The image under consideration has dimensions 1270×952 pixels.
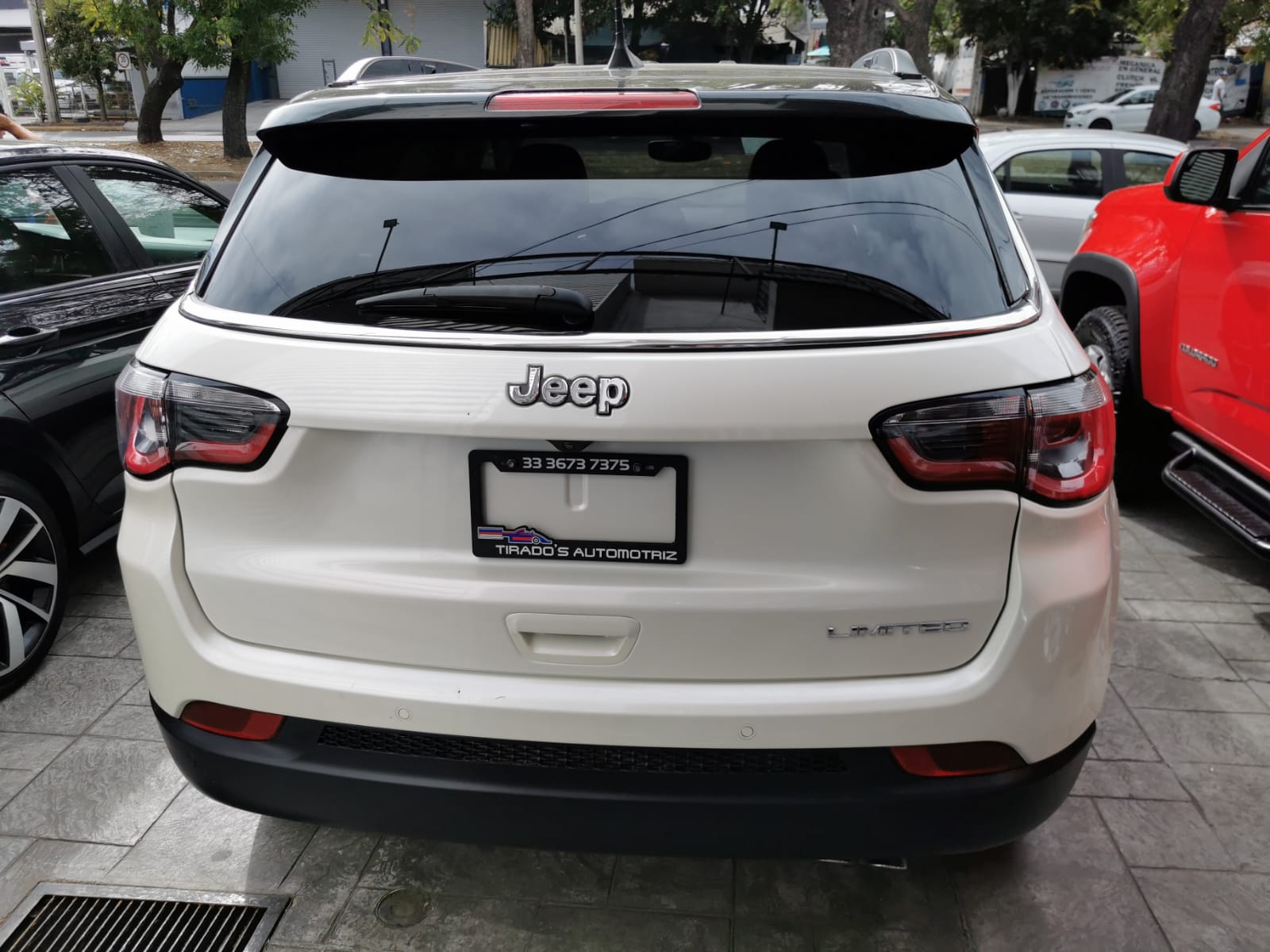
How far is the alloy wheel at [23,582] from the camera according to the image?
3385 mm

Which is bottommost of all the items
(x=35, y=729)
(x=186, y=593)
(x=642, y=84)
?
(x=35, y=729)

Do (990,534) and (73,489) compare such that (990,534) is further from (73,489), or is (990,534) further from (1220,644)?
(73,489)

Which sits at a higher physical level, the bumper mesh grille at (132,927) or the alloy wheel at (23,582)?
the alloy wheel at (23,582)

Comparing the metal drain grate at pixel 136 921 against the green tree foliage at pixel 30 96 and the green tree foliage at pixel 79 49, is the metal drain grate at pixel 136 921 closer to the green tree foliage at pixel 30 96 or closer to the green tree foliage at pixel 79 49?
the green tree foliage at pixel 79 49

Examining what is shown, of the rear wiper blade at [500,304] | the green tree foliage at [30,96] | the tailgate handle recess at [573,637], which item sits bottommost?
the green tree foliage at [30,96]

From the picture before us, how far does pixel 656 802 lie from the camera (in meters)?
1.86

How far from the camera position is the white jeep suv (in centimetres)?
174

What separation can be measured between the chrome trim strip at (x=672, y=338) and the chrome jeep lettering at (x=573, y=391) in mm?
62

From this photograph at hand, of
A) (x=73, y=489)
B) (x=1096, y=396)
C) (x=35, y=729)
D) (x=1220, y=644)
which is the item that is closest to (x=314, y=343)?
(x=1096, y=396)

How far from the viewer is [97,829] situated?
273cm

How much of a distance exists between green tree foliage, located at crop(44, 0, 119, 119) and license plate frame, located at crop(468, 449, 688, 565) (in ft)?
123

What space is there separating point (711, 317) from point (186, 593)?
43.8 inches

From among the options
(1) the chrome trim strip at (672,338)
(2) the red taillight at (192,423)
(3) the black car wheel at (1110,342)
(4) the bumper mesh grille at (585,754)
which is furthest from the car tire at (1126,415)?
(2) the red taillight at (192,423)

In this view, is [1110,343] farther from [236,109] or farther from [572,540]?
[236,109]
